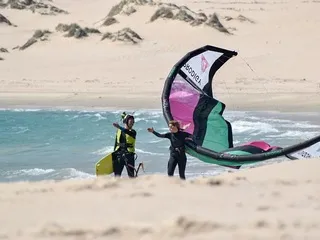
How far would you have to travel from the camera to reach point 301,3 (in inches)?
1495

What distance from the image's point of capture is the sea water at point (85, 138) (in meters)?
11.8

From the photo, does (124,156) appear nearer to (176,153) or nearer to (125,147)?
(125,147)

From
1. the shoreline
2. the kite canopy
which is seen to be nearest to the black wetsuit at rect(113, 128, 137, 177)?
the kite canopy

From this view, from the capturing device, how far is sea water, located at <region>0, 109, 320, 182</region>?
38.6ft

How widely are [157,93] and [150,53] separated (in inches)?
231

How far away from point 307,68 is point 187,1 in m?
16.8

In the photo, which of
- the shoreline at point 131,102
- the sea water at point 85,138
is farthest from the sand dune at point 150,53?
the sea water at point 85,138

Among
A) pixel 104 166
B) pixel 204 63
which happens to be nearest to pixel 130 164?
pixel 104 166

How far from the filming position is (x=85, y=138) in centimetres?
1580

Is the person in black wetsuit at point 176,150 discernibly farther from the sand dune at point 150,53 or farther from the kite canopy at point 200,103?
the sand dune at point 150,53

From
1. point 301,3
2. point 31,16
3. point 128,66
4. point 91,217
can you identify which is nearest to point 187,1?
point 301,3

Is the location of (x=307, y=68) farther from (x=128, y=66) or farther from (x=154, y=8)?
(x=154, y=8)

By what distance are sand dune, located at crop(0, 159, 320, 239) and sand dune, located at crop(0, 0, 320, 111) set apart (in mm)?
14245

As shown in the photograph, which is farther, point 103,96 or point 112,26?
point 112,26
